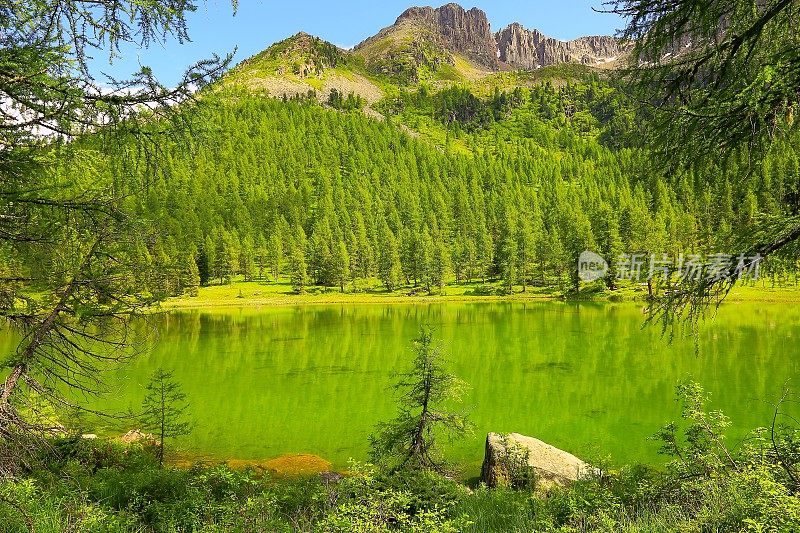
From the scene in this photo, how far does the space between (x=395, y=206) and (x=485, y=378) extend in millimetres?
124423

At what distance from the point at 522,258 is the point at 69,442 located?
81.3m

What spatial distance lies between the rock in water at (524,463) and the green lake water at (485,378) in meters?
1.00

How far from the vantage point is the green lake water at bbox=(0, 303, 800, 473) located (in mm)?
18203

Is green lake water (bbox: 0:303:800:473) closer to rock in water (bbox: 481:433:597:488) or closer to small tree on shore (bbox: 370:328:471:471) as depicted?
small tree on shore (bbox: 370:328:471:471)

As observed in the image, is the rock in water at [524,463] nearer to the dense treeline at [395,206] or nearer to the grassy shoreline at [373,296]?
the dense treeline at [395,206]

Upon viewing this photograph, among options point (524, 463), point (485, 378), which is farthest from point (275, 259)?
point (524, 463)

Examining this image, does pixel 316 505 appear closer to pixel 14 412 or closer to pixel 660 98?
pixel 14 412

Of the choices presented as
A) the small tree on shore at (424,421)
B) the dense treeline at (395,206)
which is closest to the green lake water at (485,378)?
the small tree on shore at (424,421)

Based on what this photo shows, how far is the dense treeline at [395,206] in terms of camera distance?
7246 cm

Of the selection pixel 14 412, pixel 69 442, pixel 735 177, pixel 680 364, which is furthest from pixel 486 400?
pixel 14 412

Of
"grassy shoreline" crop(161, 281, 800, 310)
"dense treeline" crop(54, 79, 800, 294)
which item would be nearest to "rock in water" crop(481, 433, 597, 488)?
"dense treeline" crop(54, 79, 800, 294)

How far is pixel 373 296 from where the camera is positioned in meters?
85.6

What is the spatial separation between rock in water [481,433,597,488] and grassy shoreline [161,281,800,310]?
5685 cm

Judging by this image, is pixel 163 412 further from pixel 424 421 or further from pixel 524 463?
Result: pixel 524 463
